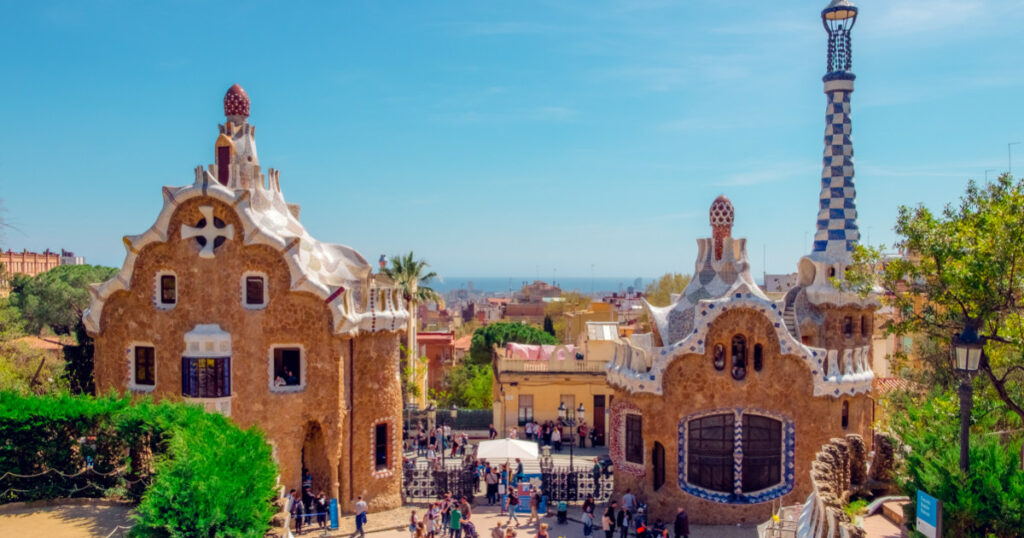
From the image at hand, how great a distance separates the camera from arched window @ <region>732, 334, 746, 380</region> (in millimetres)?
24016

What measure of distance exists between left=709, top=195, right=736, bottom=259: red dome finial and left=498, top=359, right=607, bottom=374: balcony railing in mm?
11973

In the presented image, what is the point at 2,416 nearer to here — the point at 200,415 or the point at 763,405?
the point at 200,415

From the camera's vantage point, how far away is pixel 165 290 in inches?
942

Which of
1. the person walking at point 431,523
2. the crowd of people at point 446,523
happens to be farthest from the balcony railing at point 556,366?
the person walking at point 431,523

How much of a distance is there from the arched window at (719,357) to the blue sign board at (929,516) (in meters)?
10.8

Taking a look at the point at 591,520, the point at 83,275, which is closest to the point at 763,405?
the point at 591,520

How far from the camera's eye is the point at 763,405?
23953mm

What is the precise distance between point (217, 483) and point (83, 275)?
173 ft

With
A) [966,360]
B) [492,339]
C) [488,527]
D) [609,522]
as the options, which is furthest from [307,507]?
[492,339]

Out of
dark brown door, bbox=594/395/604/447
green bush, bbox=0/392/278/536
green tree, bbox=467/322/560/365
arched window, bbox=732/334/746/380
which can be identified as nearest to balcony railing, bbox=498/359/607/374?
dark brown door, bbox=594/395/604/447

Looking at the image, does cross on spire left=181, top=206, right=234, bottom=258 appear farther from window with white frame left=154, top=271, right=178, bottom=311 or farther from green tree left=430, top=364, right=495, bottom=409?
green tree left=430, top=364, right=495, bottom=409

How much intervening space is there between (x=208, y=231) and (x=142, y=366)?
4177 millimetres

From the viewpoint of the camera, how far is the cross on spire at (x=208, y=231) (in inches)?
920

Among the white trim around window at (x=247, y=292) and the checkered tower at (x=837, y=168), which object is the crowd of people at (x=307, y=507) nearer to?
the white trim around window at (x=247, y=292)
